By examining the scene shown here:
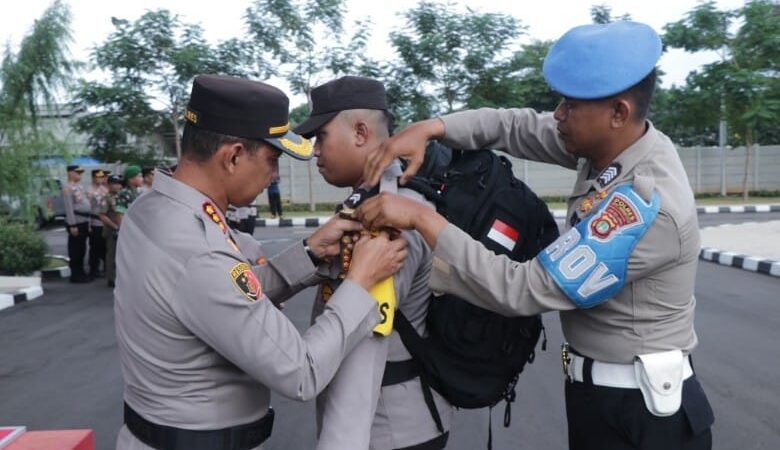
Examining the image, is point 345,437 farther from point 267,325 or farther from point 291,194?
point 291,194

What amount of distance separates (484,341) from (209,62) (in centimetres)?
1789

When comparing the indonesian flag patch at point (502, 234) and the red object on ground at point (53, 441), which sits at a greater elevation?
the indonesian flag patch at point (502, 234)

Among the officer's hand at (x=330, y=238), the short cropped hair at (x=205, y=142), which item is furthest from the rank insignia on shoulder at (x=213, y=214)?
the officer's hand at (x=330, y=238)

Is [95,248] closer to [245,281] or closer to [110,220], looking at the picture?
[110,220]

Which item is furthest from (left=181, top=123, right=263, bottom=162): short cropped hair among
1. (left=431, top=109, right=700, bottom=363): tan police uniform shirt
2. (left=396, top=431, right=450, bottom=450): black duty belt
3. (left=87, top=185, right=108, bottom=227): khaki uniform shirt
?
(left=87, top=185, right=108, bottom=227): khaki uniform shirt

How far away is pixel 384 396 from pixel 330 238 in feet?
1.42

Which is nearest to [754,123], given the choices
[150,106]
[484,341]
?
[150,106]

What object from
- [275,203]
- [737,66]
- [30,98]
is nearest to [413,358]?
[30,98]

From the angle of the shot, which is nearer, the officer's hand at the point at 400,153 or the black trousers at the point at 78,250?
the officer's hand at the point at 400,153

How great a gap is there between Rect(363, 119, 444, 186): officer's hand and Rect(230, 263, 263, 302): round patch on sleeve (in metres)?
0.43

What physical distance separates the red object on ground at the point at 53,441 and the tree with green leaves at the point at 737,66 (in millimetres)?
19210

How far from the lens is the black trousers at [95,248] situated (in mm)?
9727

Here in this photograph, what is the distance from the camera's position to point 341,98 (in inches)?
72.1

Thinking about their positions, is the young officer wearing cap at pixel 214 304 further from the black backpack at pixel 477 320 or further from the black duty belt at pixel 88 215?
the black duty belt at pixel 88 215
